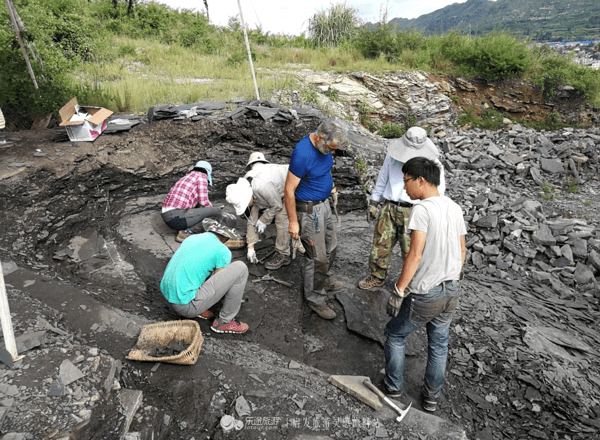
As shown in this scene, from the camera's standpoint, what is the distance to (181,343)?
8.62 feet

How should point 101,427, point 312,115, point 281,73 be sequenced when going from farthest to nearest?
1. point 281,73
2. point 312,115
3. point 101,427

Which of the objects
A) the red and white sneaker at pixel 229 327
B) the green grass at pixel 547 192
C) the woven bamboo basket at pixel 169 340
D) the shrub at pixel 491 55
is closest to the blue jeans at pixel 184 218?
the red and white sneaker at pixel 229 327

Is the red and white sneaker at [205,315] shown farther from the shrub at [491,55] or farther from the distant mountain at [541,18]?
the distant mountain at [541,18]

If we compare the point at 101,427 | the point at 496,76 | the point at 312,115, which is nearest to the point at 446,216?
the point at 101,427

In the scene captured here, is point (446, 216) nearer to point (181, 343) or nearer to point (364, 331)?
point (364, 331)

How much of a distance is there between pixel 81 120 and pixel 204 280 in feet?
11.8

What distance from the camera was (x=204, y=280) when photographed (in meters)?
2.99

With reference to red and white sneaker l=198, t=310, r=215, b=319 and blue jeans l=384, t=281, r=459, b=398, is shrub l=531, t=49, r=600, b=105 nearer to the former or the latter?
blue jeans l=384, t=281, r=459, b=398

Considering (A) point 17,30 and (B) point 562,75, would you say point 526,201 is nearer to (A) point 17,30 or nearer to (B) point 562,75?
(A) point 17,30

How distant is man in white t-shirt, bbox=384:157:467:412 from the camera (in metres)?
2.11

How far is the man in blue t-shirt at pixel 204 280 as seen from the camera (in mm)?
2779

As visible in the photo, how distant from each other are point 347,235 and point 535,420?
3.19m

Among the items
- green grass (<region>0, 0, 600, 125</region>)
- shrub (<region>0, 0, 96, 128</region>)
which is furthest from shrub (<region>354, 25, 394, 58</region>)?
shrub (<region>0, 0, 96, 128</region>)

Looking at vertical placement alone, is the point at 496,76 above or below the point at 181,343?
above
